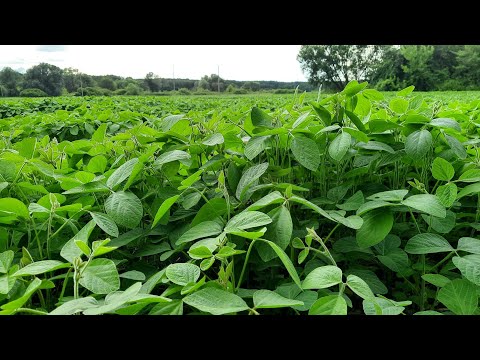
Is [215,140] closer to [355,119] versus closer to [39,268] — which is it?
[355,119]

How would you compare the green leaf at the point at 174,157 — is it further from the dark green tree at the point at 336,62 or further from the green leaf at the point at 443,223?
the dark green tree at the point at 336,62

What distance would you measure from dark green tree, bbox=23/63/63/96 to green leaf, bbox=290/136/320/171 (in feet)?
126

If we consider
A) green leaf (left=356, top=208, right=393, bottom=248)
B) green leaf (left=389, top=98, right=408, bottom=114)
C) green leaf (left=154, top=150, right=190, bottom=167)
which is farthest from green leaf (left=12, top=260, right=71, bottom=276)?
green leaf (left=389, top=98, right=408, bottom=114)

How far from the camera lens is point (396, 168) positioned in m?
1.12

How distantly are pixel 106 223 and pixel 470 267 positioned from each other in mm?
680

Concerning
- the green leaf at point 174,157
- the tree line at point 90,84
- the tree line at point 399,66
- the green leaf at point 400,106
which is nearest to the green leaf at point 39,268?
the green leaf at point 174,157

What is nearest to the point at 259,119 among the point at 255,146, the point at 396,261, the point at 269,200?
the point at 255,146

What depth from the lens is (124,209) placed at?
844mm

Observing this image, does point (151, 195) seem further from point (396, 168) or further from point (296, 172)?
point (396, 168)

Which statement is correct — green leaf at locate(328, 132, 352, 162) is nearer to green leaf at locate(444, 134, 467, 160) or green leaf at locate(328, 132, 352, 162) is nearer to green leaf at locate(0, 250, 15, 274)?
green leaf at locate(444, 134, 467, 160)

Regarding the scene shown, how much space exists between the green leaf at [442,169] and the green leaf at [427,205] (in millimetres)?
163

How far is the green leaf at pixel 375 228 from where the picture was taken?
829mm
